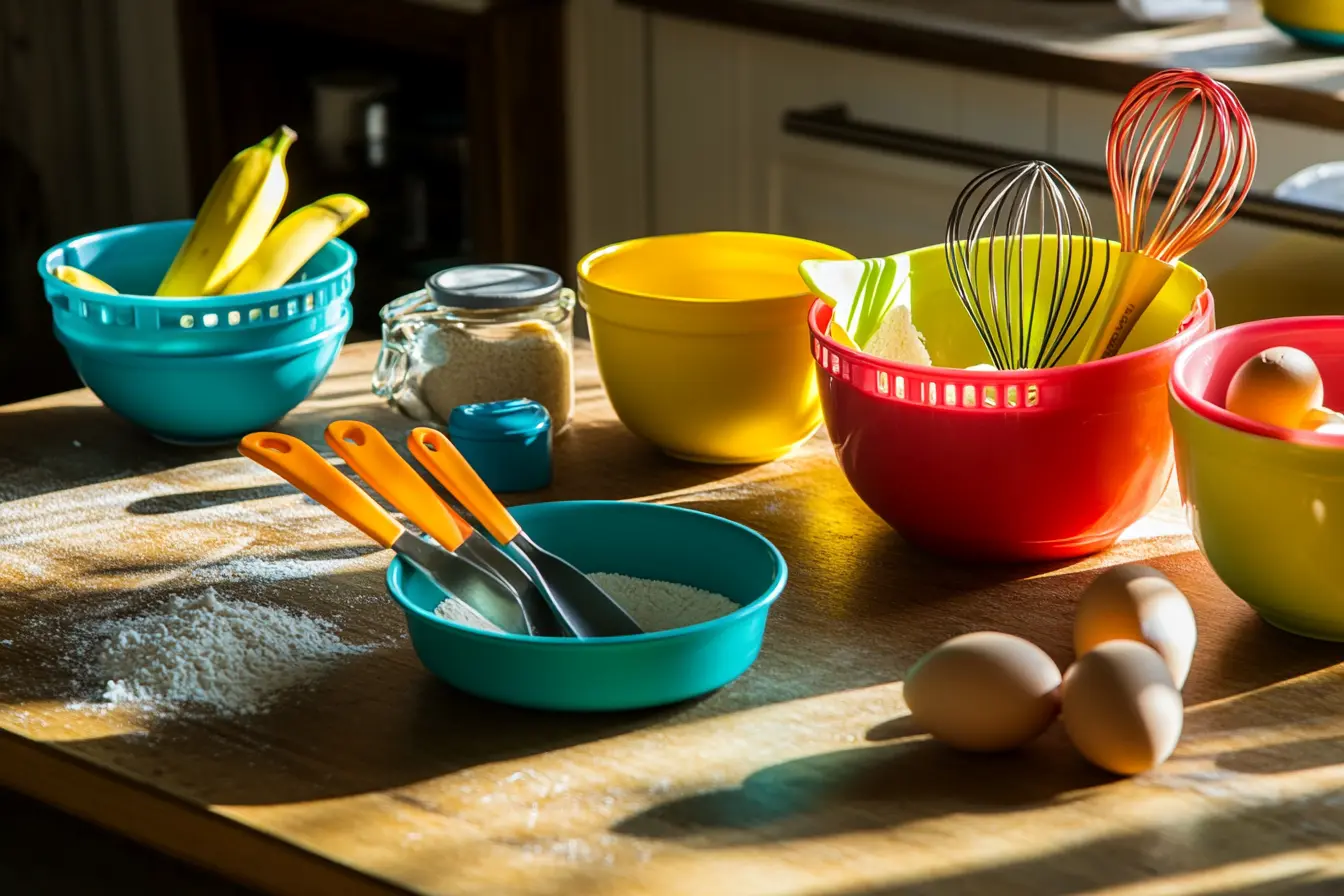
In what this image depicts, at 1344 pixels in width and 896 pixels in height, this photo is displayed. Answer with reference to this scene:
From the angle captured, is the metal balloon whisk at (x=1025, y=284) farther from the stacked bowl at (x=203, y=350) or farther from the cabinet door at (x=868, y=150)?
the cabinet door at (x=868, y=150)

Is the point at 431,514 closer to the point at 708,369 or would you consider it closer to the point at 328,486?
the point at 328,486

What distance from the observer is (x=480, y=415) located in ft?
3.57

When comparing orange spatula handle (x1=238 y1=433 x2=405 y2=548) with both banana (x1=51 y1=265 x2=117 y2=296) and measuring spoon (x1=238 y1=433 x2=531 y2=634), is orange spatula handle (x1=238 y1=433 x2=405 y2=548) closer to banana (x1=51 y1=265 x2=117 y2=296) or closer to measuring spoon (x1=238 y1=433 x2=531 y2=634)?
measuring spoon (x1=238 y1=433 x2=531 y2=634)

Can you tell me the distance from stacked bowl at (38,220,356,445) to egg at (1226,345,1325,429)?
626mm

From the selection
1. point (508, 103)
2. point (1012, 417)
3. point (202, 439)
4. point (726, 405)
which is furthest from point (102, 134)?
point (1012, 417)

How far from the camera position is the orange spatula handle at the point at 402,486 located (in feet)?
2.78

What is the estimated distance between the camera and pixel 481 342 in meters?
1.14

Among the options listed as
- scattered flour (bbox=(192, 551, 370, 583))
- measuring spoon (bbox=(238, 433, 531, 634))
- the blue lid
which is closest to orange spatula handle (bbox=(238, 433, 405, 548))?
measuring spoon (bbox=(238, 433, 531, 634))

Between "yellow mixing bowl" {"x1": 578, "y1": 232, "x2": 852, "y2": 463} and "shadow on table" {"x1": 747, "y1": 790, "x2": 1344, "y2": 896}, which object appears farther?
"yellow mixing bowl" {"x1": 578, "y1": 232, "x2": 852, "y2": 463}

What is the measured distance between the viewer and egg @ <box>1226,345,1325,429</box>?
0.84m

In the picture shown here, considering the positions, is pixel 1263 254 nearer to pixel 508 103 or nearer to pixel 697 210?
pixel 697 210

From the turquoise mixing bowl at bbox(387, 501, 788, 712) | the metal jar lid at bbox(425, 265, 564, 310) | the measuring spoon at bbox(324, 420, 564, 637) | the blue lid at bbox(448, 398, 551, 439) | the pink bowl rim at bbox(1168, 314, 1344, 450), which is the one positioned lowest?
the turquoise mixing bowl at bbox(387, 501, 788, 712)

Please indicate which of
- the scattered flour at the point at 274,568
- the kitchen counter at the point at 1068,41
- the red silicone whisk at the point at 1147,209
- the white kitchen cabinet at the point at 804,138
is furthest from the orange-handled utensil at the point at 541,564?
the white kitchen cabinet at the point at 804,138

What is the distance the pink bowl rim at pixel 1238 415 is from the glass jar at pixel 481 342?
431 millimetres
